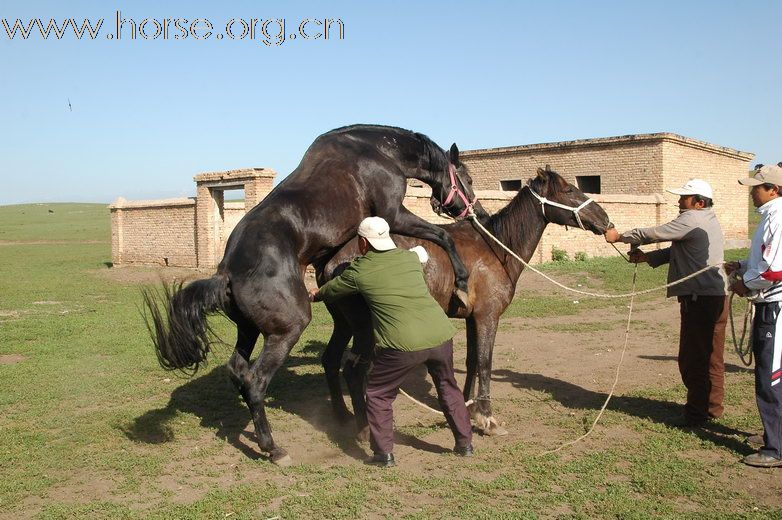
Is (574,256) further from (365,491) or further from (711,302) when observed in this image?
(365,491)

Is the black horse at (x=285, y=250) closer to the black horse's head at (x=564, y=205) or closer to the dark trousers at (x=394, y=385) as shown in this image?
the dark trousers at (x=394, y=385)

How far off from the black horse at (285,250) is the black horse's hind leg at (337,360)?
0.92 m

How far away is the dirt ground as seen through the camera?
532 centimetres

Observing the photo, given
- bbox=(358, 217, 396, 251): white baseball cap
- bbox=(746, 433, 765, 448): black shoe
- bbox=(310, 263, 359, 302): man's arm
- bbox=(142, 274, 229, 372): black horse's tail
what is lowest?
bbox=(746, 433, 765, 448): black shoe

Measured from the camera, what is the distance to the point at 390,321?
5207mm

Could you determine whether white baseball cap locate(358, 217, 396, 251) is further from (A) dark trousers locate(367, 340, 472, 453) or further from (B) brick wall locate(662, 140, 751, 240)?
(B) brick wall locate(662, 140, 751, 240)

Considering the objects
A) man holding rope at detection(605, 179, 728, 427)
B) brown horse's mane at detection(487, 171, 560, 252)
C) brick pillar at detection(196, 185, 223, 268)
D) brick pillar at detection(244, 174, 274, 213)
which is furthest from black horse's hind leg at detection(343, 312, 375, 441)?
brick pillar at detection(196, 185, 223, 268)

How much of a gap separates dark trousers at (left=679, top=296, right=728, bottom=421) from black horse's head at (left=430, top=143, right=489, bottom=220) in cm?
228

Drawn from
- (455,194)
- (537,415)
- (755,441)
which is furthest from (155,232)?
(755,441)

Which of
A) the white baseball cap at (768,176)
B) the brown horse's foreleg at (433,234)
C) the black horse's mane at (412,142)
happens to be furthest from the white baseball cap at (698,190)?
the black horse's mane at (412,142)

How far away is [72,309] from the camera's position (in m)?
14.5

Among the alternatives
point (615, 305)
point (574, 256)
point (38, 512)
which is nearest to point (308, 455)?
point (38, 512)

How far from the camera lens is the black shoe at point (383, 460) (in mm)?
5309

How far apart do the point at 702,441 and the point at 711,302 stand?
4.09ft
